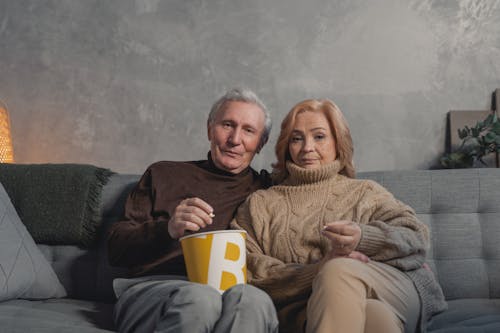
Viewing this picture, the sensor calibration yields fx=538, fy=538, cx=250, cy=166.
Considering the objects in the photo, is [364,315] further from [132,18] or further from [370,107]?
[132,18]

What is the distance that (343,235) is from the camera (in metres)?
1.22

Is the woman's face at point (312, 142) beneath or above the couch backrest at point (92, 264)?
above

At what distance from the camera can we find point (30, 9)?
276 centimetres

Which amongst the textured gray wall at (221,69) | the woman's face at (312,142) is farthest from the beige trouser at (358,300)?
the textured gray wall at (221,69)

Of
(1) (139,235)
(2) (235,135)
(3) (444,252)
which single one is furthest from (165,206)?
(3) (444,252)

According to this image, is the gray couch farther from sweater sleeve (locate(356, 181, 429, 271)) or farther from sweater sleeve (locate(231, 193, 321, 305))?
sweater sleeve (locate(231, 193, 321, 305))

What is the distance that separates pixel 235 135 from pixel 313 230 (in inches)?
16.5

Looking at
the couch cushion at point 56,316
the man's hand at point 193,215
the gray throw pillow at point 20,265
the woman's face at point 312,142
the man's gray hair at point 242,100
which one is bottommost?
the couch cushion at point 56,316

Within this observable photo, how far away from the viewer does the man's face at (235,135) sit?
1.72m

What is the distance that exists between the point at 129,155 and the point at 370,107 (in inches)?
45.1

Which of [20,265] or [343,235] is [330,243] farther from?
[20,265]

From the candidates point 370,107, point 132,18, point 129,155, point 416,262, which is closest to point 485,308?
point 416,262

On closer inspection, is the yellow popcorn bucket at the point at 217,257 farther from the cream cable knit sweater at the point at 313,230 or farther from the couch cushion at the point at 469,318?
the couch cushion at the point at 469,318

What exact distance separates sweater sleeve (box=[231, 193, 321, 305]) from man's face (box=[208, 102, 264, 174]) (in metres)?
0.16
